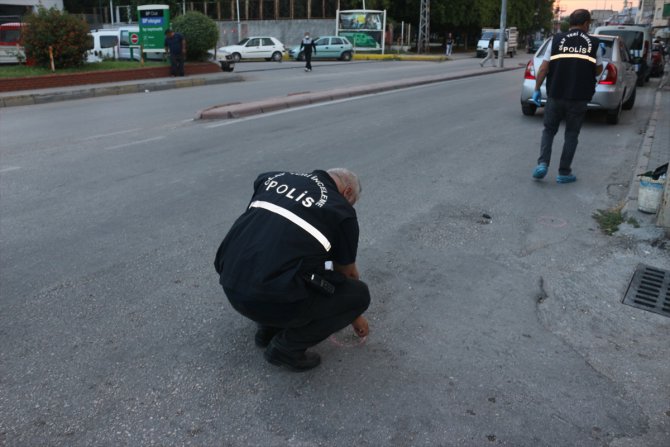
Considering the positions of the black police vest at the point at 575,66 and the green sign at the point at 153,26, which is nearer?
the black police vest at the point at 575,66

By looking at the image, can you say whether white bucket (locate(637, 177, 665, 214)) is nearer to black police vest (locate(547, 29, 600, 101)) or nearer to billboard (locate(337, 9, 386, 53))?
A: black police vest (locate(547, 29, 600, 101))

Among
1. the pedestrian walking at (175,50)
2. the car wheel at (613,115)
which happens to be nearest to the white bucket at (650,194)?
the car wheel at (613,115)

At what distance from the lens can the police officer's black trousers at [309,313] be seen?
3.04m

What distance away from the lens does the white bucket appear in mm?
5645

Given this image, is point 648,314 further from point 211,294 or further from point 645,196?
point 211,294

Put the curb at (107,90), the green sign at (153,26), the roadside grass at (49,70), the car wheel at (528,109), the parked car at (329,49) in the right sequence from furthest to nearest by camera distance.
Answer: the parked car at (329,49) < the green sign at (153,26) < the roadside grass at (49,70) < the curb at (107,90) < the car wheel at (528,109)

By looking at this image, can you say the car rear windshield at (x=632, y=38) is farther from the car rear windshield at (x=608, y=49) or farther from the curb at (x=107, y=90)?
the curb at (x=107, y=90)

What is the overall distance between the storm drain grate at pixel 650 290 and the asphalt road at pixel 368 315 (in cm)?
10

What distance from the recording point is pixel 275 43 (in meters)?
35.5

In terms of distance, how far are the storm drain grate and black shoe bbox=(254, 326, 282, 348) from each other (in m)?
2.58

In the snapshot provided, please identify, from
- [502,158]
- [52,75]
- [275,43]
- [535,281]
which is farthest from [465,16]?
[535,281]

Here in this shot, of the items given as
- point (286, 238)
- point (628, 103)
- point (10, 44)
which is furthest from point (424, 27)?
point (286, 238)

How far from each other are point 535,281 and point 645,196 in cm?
207

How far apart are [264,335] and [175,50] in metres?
19.3
